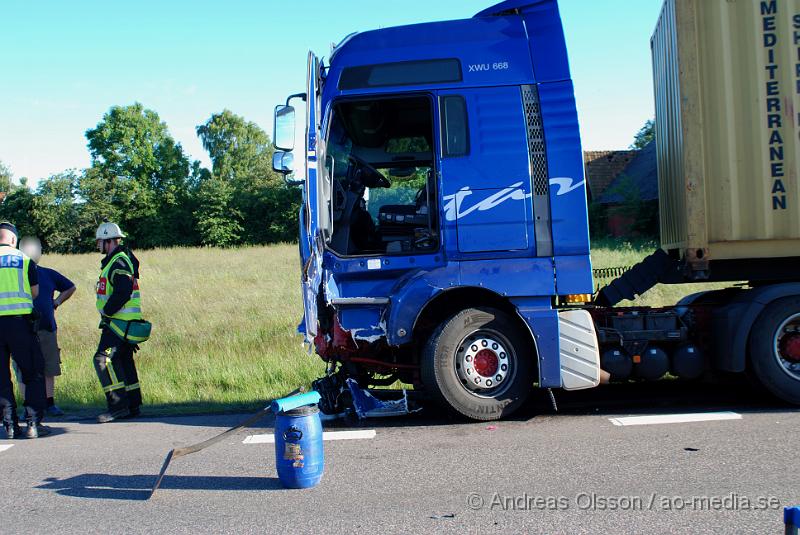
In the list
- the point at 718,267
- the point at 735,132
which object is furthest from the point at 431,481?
the point at 735,132

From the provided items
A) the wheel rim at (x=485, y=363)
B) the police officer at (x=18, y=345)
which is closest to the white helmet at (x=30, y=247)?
the police officer at (x=18, y=345)

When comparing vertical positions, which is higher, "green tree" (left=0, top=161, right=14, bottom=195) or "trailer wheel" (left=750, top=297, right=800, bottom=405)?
"green tree" (left=0, top=161, right=14, bottom=195)

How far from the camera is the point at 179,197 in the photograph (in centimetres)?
5125

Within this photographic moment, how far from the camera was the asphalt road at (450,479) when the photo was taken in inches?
150

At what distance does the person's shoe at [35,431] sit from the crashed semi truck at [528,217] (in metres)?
2.60

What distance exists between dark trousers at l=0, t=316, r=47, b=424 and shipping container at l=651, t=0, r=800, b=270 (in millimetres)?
5955

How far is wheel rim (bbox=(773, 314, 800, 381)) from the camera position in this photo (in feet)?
19.7

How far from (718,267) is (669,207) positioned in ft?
2.93

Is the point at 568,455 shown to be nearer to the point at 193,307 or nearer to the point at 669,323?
the point at 669,323

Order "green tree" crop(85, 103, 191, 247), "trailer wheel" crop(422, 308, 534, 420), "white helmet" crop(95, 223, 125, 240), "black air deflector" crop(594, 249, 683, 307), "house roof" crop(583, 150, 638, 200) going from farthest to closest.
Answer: "green tree" crop(85, 103, 191, 247)
"house roof" crop(583, 150, 638, 200)
"white helmet" crop(95, 223, 125, 240)
"black air deflector" crop(594, 249, 683, 307)
"trailer wheel" crop(422, 308, 534, 420)

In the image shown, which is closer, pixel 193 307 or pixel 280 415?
pixel 280 415

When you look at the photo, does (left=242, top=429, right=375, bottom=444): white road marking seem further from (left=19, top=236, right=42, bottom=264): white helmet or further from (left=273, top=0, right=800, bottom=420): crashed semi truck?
(left=19, top=236, right=42, bottom=264): white helmet

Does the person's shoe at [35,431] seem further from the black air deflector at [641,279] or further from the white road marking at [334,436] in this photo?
the black air deflector at [641,279]

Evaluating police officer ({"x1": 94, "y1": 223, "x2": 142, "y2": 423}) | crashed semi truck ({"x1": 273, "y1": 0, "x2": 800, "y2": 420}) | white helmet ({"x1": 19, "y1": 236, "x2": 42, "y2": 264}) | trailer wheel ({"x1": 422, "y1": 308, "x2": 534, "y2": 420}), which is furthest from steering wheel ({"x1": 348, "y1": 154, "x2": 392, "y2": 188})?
white helmet ({"x1": 19, "y1": 236, "x2": 42, "y2": 264})
